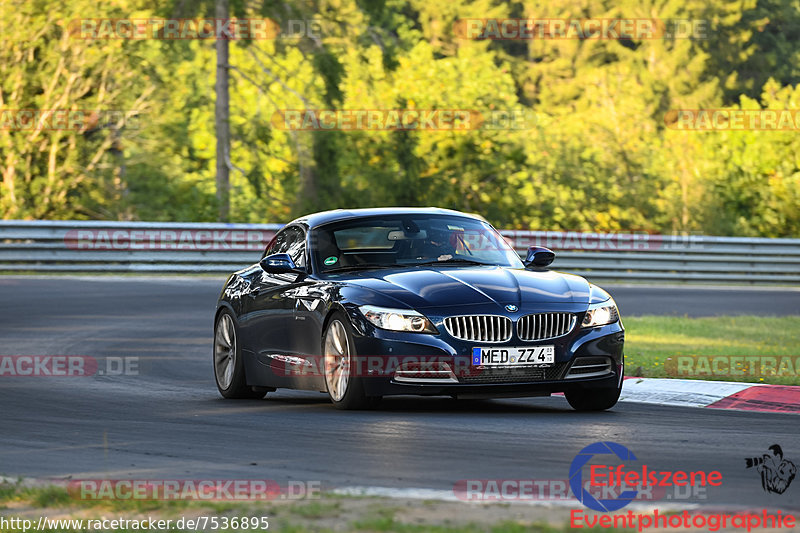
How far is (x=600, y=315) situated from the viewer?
34.9 ft

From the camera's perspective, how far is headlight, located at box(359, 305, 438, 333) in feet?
33.3

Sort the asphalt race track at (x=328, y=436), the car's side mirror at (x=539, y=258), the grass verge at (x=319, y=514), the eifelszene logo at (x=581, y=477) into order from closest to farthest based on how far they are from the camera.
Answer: the grass verge at (x=319, y=514) < the eifelszene logo at (x=581, y=477) < the asphalt race track at (x=328, y=436) < the car's side mirror at (x=539, y=258)

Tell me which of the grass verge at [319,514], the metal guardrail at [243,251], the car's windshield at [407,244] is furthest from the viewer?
the metal guardrail at [243,251]

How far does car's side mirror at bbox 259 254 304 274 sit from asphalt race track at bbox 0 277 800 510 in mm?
1070

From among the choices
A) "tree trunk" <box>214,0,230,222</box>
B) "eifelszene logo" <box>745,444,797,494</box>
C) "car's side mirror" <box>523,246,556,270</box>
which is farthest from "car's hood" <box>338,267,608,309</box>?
"tree trunk" <box>214,0,230,222</box>

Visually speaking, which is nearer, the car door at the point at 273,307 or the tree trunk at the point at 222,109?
the car door at the point at 273,307

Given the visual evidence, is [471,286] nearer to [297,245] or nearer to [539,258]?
[539,258]

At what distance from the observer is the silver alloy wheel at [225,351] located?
12688 mm

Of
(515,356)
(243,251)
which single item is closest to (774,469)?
(515,356)

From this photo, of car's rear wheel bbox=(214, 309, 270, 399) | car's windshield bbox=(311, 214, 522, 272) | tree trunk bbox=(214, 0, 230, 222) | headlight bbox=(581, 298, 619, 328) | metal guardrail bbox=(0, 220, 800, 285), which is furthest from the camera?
tree trunk bbox=(214, 0, 230, 222)

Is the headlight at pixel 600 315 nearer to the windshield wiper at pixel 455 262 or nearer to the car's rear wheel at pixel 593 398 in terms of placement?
the car's rear wheel at pixel 593 398

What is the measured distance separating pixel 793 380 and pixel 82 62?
24.6 metres

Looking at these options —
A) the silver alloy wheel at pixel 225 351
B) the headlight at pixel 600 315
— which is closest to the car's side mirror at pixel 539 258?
the headlight at pixel 600 315

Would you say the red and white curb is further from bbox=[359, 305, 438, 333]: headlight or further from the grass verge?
the grass verge
